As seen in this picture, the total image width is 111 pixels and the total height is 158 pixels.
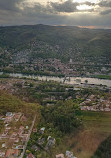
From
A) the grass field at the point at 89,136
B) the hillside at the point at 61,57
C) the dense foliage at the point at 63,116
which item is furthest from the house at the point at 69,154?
the hillside at the point at 61,57

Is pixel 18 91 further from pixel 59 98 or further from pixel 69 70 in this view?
pixel 69 70

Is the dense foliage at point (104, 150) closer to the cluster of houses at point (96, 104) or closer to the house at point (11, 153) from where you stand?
the house at point (11, 153)

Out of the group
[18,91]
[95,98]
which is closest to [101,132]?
[95,98]

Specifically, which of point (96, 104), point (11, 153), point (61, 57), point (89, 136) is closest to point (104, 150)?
point (89, 136)

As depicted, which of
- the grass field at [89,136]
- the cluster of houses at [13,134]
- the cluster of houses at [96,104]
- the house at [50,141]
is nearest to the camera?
the cluster of houses at [13,134]

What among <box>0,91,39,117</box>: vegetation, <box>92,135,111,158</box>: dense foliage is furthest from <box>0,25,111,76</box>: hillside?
<box>92,135,111,158</box>: dense foliage

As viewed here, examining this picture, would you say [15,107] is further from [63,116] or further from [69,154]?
[69,154]
